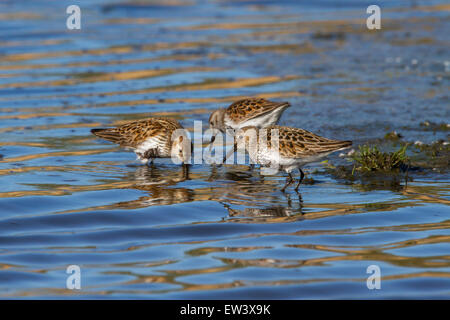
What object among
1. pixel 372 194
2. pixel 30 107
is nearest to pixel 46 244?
pixel 372 194

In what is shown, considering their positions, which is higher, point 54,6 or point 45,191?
point 54,6

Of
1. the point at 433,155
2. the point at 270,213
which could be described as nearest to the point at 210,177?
the point at 270,213

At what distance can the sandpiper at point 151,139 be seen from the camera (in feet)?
38.7

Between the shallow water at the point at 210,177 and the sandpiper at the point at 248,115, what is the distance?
3.54ft

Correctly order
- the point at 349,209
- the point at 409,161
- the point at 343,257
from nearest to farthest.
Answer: the point at 343,257, the point at 349,209, the point at 409,161

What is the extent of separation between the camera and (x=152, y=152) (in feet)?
39.5

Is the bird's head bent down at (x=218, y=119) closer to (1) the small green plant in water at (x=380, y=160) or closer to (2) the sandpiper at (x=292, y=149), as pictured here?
(2) the sandpiper at (x=292, y=149)

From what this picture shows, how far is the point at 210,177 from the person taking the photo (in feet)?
37.4

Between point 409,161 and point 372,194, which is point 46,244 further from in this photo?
point 409,161

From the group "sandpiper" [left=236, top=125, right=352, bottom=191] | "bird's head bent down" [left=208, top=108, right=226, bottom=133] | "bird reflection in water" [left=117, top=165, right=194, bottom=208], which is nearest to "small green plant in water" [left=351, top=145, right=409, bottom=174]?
"sandpiper" [left=236, top=125, right=352, bottom=191]

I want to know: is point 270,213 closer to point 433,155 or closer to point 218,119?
point 433,155

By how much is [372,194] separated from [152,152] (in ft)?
12.0

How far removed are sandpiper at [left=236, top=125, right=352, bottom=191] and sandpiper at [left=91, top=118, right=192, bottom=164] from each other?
1.35m

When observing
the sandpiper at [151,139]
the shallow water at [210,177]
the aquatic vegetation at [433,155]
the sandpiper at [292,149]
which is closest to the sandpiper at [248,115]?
the sandpiper at [151,139]
